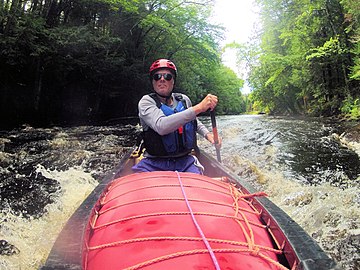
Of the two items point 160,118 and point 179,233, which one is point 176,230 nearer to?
point 179,233

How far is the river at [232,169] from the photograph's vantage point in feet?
9.81

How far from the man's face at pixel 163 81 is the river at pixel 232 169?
1833 millimetres

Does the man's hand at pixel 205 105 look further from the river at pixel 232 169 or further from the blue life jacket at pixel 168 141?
the river at pixel 232 169

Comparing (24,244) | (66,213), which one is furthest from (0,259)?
(66,213)

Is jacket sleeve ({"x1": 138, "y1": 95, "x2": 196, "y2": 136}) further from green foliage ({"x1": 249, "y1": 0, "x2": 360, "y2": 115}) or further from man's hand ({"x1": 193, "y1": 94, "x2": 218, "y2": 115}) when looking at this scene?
green foliage ({"x1": 249, "y1": 0, "x2": 360, "y2": 115})

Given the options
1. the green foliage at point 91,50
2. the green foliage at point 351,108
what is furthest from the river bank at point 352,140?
the green foliage at point 91,50

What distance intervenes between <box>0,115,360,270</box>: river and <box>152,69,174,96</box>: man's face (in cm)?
183

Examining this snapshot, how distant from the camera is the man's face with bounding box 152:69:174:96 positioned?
3027mm

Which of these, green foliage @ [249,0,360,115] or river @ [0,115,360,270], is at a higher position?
green foliage @ [249,0,360,115]

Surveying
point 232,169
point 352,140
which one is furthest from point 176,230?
point 352,140

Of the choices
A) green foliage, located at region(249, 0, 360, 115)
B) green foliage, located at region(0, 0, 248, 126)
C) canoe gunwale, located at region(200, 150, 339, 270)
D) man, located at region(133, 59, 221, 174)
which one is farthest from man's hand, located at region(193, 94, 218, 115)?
green foliage, located at region(249, 0, 360, 115)

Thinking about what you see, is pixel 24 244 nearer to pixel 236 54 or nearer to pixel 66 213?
pixel 66 213

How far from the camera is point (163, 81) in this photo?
9.98 feet

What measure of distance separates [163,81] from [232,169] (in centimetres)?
355
